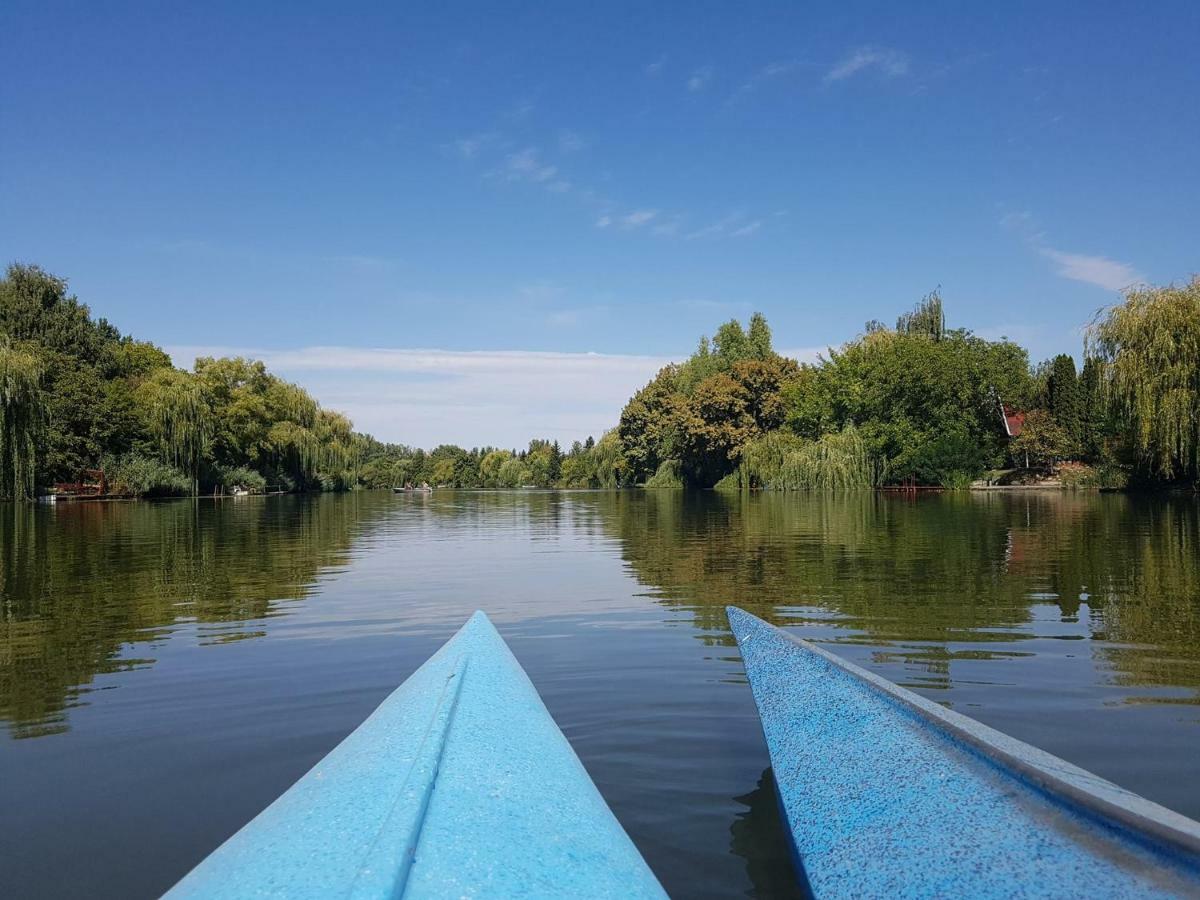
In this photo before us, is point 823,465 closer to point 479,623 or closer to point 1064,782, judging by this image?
point 479,623

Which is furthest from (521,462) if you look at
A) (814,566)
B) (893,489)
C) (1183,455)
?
(814,566)

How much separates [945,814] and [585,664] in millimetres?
3899

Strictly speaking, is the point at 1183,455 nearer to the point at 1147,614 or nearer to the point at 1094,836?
the point at 1147,614

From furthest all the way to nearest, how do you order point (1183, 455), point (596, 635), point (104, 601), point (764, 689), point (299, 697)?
point (1183, 455), point (104, 601), point (596, 635), point (299, 697), point (764, 689)

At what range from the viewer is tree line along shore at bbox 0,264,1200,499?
2820 centimetres

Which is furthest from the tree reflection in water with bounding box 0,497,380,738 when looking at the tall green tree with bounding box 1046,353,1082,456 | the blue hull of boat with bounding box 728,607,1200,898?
the tall green tree with bounding box 1046,353,1082,456

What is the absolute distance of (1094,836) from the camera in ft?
5.56

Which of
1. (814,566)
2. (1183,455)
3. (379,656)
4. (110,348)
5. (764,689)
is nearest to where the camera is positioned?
(764,689)

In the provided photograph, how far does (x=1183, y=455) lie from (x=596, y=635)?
25761 millimetres

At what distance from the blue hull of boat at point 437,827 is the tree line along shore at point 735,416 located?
28479 millimetres

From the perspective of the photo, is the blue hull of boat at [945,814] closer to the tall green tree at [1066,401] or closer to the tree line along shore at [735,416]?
the tree line along shore at [735,416]

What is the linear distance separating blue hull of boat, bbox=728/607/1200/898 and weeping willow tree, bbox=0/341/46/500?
1216 inches

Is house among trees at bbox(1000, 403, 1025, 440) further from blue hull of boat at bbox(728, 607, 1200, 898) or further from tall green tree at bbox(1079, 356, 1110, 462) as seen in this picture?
blue hull of boat at bbox(728, 607, 1200, 898)

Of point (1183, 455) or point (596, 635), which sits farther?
point (1183, 455)
